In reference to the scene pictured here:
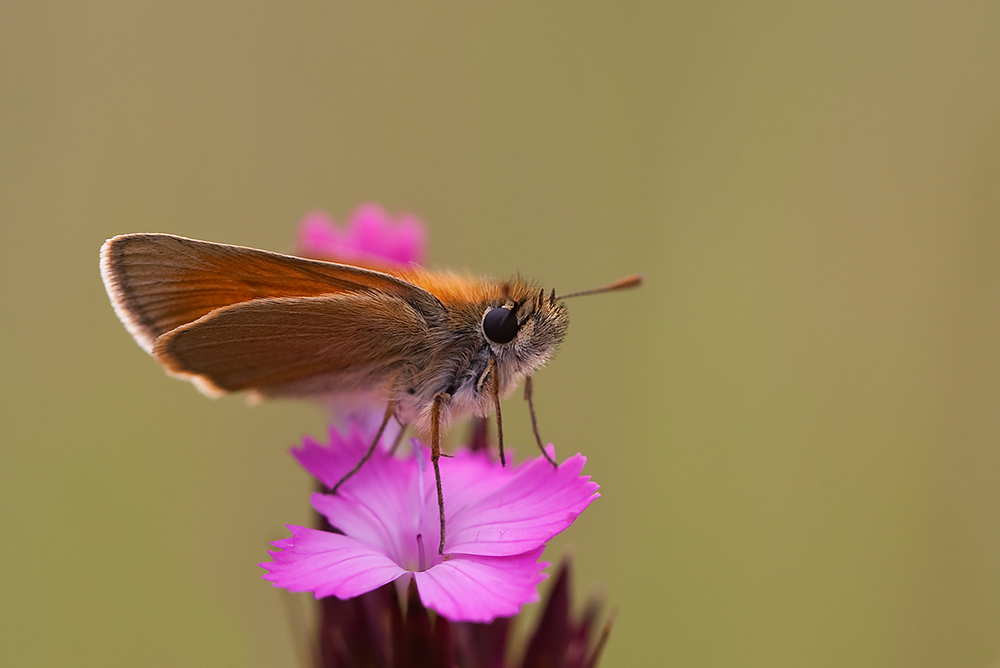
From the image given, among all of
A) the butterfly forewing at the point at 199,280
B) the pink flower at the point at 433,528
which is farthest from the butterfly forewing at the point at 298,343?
the pink flower at the point at 433,528

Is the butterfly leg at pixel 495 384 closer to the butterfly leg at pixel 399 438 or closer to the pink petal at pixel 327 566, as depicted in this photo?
the butterfly leg at pixel 399 438

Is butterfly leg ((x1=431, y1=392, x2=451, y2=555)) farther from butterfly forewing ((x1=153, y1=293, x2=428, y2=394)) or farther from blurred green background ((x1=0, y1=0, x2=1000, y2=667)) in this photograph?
blurred green background ((x1=0, y1=0, x2=1000, y2=667))

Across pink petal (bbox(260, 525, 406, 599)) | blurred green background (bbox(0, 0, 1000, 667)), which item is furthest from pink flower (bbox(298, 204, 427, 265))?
blurred green background (bbox(0, 0, 1000, 667))

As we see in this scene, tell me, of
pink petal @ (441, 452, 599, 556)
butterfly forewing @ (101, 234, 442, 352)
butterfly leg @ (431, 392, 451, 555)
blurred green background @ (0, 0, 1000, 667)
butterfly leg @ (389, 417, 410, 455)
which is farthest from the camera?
blurred green background @ (0, 0, 1000, 667)

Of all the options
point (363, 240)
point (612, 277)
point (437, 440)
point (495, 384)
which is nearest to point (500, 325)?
point (495, 384)

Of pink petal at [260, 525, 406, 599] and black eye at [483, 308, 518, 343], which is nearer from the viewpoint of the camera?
pink petal at [260, 525, 406, 599]

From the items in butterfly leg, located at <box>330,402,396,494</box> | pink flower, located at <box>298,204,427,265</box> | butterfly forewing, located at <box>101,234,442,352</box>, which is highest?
pink flower, located at <box>298,204,427,265</box>

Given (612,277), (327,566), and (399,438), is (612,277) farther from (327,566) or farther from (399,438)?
(327,566)
